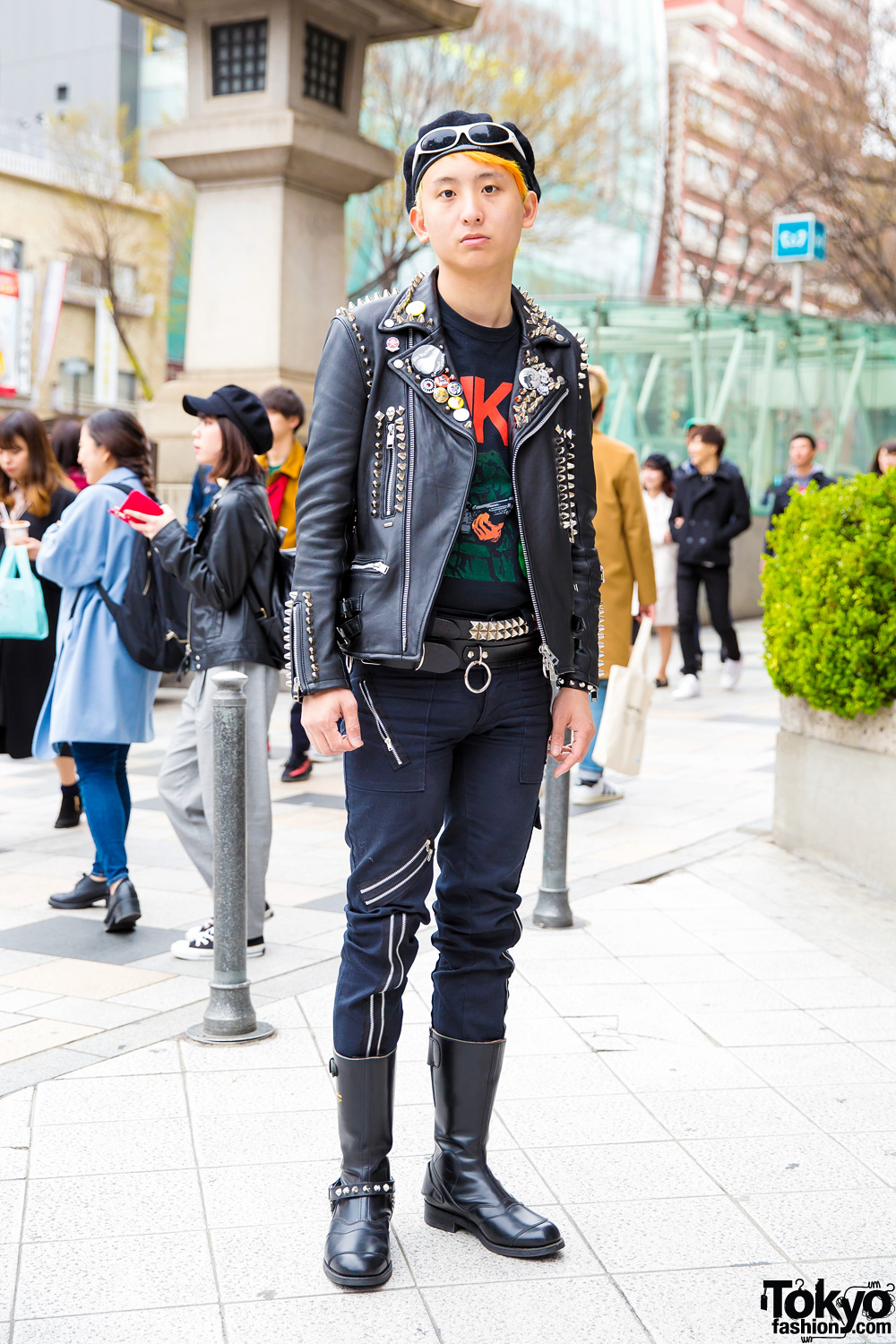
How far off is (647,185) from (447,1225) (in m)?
30.2

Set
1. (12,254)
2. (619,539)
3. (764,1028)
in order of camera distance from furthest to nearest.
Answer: (12,254) < (619,539) < (764,1028)

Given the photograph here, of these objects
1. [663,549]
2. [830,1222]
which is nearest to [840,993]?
[830,1222]

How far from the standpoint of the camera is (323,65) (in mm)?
10484

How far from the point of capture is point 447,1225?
286cm

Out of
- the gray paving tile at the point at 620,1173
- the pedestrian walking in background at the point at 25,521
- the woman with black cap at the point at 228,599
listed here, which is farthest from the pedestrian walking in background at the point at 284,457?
the gray paving tile at the point at 620,1173

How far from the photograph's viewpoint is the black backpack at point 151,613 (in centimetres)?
502

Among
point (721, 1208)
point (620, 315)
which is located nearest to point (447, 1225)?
point (721, 1208)

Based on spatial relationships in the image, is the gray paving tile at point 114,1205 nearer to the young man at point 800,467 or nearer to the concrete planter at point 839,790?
the concrete planter at point 839,790

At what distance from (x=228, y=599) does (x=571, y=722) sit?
6.28 ft

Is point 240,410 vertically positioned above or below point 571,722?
above

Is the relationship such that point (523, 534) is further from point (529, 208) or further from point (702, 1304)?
point (702, 1304)

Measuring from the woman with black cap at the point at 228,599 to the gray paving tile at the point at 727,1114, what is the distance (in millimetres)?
1611

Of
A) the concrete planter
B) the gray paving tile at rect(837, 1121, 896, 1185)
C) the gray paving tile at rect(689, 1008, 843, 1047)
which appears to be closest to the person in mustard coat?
the concrete planter

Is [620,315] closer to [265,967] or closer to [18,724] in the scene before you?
[18,724]
